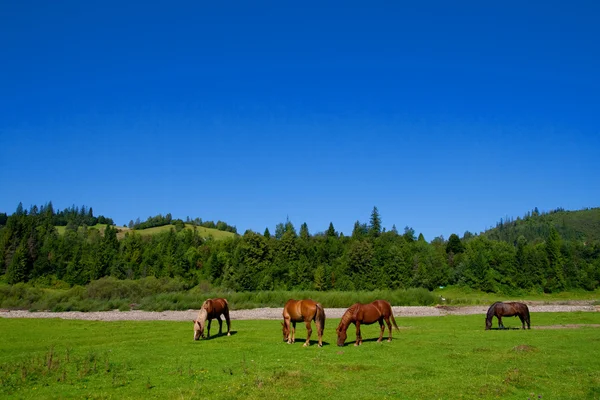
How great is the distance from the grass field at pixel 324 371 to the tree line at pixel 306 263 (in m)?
62.9

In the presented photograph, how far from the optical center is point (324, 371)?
1394cm

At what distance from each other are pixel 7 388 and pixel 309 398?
9.18m

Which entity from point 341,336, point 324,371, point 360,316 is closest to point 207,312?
point 341,336

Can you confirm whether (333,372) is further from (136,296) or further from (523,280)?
(523,280)

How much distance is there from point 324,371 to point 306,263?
76912 mm

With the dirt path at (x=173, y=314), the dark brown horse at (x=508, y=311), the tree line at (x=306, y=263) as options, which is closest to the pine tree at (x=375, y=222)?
the tree line at (x=306, y=263)

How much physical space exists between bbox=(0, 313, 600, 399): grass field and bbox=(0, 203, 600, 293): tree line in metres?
62.9

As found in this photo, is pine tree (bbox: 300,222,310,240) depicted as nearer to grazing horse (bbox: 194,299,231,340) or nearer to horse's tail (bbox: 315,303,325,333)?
grazing horse (bbox: 194,299,231,340)

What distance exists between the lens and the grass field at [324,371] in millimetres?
11523

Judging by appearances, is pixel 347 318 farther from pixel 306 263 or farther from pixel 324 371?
pixel 306 263

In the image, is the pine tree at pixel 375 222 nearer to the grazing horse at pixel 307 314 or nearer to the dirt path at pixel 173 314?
the dirt path at pixel 173 314

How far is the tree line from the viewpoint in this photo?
8531 centimetres

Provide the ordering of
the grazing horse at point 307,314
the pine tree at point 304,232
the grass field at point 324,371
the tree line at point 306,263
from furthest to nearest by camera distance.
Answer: the pine tree at point 304,232
the tree line at point 306,263
the grazing horse at point 307,314
the grass field at point 324,371

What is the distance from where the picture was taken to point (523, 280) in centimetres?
8462
